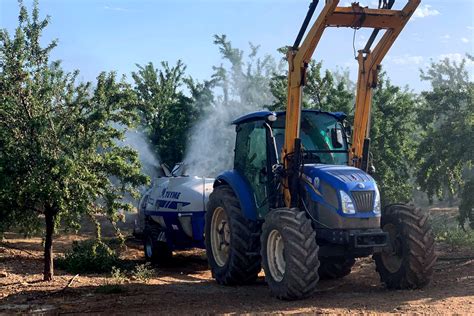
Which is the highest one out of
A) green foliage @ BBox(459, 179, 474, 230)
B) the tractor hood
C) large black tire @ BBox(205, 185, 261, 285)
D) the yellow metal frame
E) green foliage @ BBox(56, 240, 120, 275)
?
the yellow metal frame

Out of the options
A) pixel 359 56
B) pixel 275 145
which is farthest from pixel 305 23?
pixel 275 145

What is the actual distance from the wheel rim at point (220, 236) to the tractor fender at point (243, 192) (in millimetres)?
636

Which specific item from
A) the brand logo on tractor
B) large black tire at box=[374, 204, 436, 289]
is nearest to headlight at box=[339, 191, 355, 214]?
large black tire at box=[374, 204, 436, 289]

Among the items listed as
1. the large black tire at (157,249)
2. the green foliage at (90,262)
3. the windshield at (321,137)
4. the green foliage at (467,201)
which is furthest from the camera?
the large black tire at (157,249)

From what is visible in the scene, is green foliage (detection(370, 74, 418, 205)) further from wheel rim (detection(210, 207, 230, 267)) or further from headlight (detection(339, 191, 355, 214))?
headlight (detection(339, 191, 355, 214))

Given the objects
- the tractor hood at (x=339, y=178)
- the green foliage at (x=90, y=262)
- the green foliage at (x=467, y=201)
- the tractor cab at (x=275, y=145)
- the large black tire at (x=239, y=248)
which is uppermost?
the tractor cab at (x=275, y=145)

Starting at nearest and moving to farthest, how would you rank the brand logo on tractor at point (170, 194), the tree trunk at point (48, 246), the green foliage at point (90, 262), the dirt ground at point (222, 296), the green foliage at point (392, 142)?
the dirt ground at point (222, 296), the tree trunk at point (48, 246), the green foliage at point (90, 262), the brand logo on tractor at point (170, 194), the green foliage at point (392, 142)

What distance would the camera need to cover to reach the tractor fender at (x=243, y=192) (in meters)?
8.88

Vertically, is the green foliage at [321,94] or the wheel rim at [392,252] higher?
the green foliage at [321,94]

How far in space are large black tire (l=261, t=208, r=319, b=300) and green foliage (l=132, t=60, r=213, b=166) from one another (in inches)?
472

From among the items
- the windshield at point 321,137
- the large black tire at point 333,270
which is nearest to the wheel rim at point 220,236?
the large black tire at point 333,270

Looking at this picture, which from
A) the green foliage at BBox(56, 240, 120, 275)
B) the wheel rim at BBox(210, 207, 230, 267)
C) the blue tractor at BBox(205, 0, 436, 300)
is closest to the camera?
the blue tractor at BBox(205, 0, 436, 300)

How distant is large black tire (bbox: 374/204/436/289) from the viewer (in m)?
7.73

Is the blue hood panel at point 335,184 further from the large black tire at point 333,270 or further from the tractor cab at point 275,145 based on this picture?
the large black tire at point 333,270
